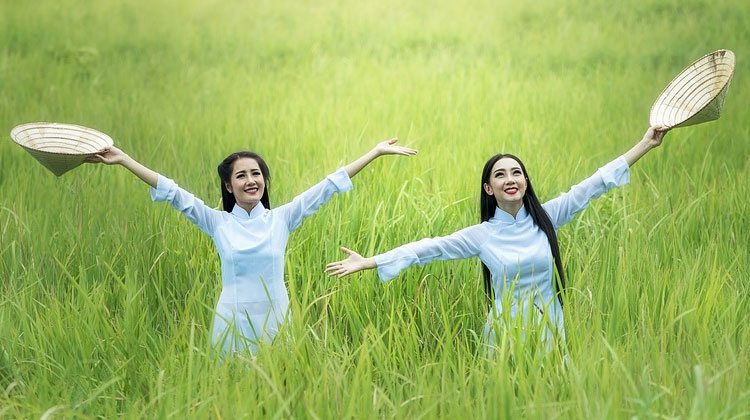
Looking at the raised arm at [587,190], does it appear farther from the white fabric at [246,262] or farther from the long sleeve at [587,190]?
the white fabric at [246,262]

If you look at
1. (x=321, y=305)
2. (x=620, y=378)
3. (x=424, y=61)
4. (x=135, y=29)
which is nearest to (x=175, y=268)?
(x=321, y=305)

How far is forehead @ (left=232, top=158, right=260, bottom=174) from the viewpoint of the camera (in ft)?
10.3

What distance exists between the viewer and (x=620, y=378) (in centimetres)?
257

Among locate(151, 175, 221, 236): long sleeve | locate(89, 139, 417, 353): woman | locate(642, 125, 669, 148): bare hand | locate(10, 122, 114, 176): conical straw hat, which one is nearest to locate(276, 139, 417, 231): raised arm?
locate(89, 139, 417, 353): woman

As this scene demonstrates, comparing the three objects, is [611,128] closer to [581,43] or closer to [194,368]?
[581,43]

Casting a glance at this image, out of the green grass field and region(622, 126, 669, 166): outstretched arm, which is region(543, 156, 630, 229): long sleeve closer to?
region(622, 126, 669, 166): outstretched arm

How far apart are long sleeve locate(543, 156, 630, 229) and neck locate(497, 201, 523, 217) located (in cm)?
12

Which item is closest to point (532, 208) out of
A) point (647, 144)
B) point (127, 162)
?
point (647, 144)

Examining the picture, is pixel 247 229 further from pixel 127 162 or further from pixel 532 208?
pixel 532 208

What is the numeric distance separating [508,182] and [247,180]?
0.80 metres

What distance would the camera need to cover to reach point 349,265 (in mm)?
2967

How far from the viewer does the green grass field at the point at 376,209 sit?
8.86 ft

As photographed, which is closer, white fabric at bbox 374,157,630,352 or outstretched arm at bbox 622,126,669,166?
white fabric at bbox 374,157,630,352

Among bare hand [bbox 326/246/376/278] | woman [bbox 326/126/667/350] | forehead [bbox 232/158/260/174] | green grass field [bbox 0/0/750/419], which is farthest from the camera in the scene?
forehead [bbox 232/158/260/174]
